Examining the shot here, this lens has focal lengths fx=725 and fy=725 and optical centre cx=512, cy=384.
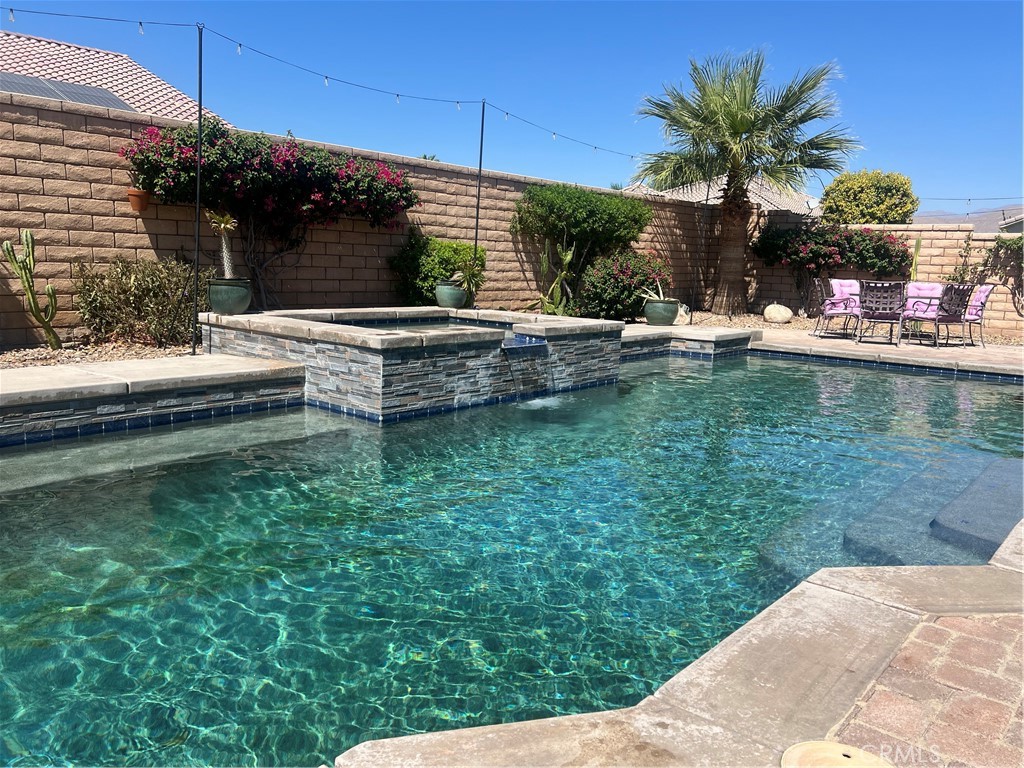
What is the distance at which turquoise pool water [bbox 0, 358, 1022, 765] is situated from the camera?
91.4 inches

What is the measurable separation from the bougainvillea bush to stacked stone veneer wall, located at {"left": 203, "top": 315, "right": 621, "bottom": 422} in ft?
6.40

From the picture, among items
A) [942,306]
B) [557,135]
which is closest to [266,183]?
[557,135]

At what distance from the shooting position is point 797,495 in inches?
181

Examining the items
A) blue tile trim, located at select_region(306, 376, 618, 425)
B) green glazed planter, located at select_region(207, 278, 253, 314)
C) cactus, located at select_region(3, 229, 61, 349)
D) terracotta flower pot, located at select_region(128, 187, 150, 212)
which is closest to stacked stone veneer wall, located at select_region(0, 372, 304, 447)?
blue tile trim, located at select_region(306, 376, 618, 425)

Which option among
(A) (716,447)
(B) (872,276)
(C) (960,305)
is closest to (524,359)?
(A) (716,447)

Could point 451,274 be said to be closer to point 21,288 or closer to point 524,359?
point 524,359

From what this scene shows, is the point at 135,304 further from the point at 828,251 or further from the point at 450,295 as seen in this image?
the point at 828,251

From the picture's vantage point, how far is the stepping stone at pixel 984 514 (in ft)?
12.0

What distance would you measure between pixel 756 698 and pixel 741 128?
13.8m

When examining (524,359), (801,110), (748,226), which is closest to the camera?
(524,359)

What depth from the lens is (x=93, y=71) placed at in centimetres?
1741

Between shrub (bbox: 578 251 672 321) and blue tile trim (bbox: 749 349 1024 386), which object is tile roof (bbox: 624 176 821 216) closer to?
shrub (bbox: 578 251 672 321)

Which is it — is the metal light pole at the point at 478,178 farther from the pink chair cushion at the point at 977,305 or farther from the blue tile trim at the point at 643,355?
the pink chair cushion at the point at 977,305

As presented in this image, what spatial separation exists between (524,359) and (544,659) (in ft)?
16.4
